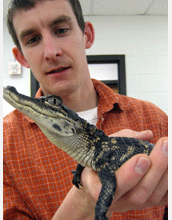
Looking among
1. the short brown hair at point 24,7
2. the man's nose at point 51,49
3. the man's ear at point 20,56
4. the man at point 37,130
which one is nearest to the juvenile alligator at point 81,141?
the man at point 37,130

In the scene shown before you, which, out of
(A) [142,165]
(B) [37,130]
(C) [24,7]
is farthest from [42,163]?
(C) [24,7]

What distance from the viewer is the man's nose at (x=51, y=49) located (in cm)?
79

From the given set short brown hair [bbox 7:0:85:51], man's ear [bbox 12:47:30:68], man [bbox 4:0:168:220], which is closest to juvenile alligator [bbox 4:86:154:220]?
man [bbox 4:0:168:220]

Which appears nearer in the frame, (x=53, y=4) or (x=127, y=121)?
(x=53, y=4)

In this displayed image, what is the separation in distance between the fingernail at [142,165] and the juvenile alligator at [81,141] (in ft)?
0.19

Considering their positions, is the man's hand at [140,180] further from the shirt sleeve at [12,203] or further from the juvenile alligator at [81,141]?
the shirt sleeve at [12,203]

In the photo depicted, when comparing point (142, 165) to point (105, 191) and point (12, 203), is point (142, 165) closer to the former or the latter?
point (105, 191)

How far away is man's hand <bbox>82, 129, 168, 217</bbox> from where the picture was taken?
44 cm

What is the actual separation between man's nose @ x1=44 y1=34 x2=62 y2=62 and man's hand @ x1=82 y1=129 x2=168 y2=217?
533 millimetres

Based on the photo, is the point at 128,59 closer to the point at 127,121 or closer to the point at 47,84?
the point at 127,121

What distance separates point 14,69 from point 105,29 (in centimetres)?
142

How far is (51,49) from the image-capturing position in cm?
79

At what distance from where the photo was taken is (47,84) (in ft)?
2.94

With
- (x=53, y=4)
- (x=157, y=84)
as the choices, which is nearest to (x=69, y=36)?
(x=53, y=4)
